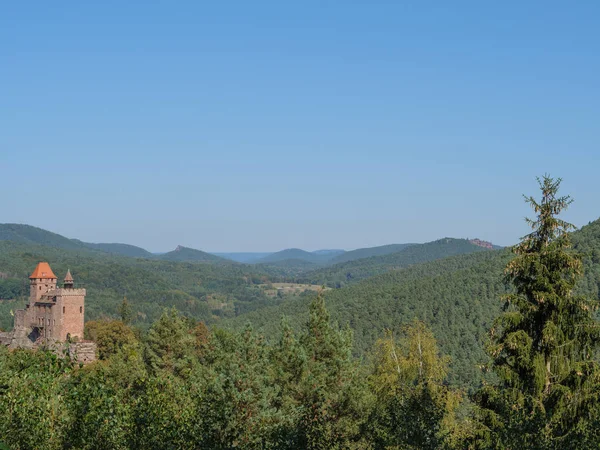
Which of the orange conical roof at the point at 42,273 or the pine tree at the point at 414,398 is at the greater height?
the orange conical roof at the point at 42,273

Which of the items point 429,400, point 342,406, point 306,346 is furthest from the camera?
point 306,346

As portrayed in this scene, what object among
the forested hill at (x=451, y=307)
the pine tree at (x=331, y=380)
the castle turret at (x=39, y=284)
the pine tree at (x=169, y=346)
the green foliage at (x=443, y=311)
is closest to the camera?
the pine tree at (x=331, y=380)

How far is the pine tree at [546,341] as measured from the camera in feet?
69.6

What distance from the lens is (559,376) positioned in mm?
21609

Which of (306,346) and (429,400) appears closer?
(429,400)

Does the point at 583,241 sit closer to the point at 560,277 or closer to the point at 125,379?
the point at 125,379

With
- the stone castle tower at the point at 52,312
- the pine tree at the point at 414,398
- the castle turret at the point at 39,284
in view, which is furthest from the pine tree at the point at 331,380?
the castle turret at the point at 39,284

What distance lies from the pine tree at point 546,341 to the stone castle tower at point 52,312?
7052 centimetres

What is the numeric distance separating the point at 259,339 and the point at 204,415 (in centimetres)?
1862

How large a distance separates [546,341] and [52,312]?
251ft

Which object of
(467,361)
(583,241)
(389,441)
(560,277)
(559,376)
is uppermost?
(583,241)

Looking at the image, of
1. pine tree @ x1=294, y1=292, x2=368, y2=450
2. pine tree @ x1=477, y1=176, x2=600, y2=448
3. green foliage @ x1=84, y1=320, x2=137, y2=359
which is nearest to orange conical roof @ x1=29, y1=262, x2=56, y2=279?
green foliage @ x1=84, y1=320, x2=137, y2=359

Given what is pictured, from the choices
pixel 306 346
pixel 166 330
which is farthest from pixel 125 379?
pixel 306 346

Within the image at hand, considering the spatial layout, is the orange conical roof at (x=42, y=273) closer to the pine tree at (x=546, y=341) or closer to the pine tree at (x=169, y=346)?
the pine tree at (x=169, y=346)
